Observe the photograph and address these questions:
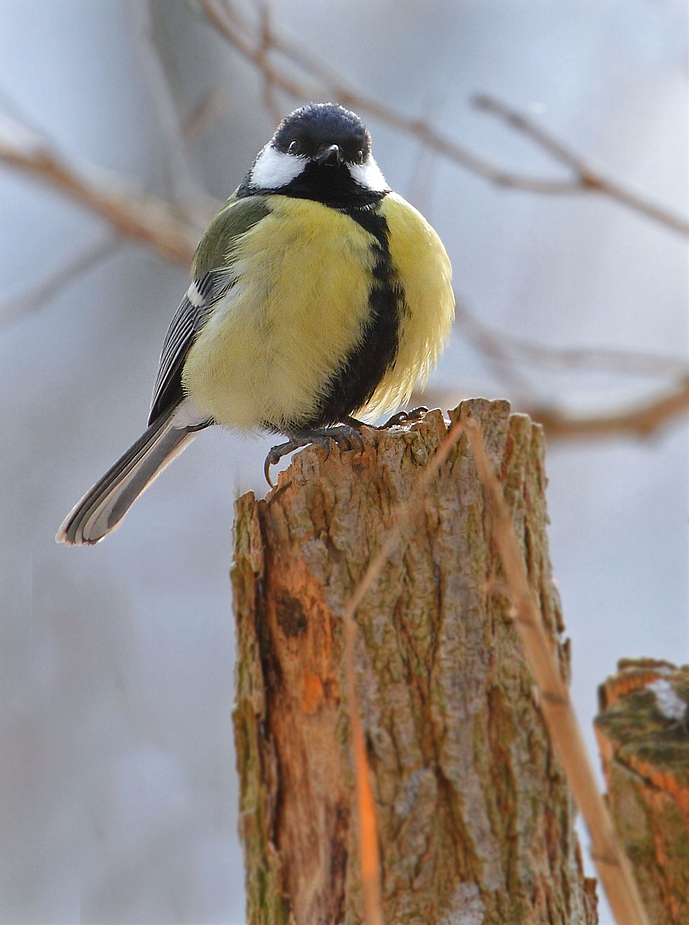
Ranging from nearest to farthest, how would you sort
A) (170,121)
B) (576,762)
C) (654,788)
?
(576,762)
(654,788)
(170,121)

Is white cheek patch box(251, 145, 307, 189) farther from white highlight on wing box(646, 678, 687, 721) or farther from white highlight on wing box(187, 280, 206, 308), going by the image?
white highlight on wing box(646, 678, 687, 721)

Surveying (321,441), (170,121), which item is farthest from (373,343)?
→ (170,121)

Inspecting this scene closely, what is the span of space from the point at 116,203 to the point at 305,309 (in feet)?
6.01

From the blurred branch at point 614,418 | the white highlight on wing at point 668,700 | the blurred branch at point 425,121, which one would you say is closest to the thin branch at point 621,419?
the blurred branch at point 614,418

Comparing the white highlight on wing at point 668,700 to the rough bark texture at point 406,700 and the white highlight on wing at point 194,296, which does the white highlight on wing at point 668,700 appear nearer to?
the rough bark texture at point 406,700

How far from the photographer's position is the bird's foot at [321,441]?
2168 millimetres

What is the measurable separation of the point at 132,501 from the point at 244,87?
3309 mm

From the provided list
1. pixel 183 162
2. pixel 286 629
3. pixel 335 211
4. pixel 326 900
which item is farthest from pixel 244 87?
pixel 326 900

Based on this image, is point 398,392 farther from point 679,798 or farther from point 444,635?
point 679,798

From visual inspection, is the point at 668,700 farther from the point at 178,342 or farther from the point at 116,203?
the point at 116,203

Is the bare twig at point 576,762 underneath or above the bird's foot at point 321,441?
underneath

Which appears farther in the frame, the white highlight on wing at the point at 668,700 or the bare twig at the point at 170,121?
the bare twig at the point at 170,121

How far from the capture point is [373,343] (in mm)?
2744

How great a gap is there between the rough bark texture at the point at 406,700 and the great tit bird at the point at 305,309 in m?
0.49
